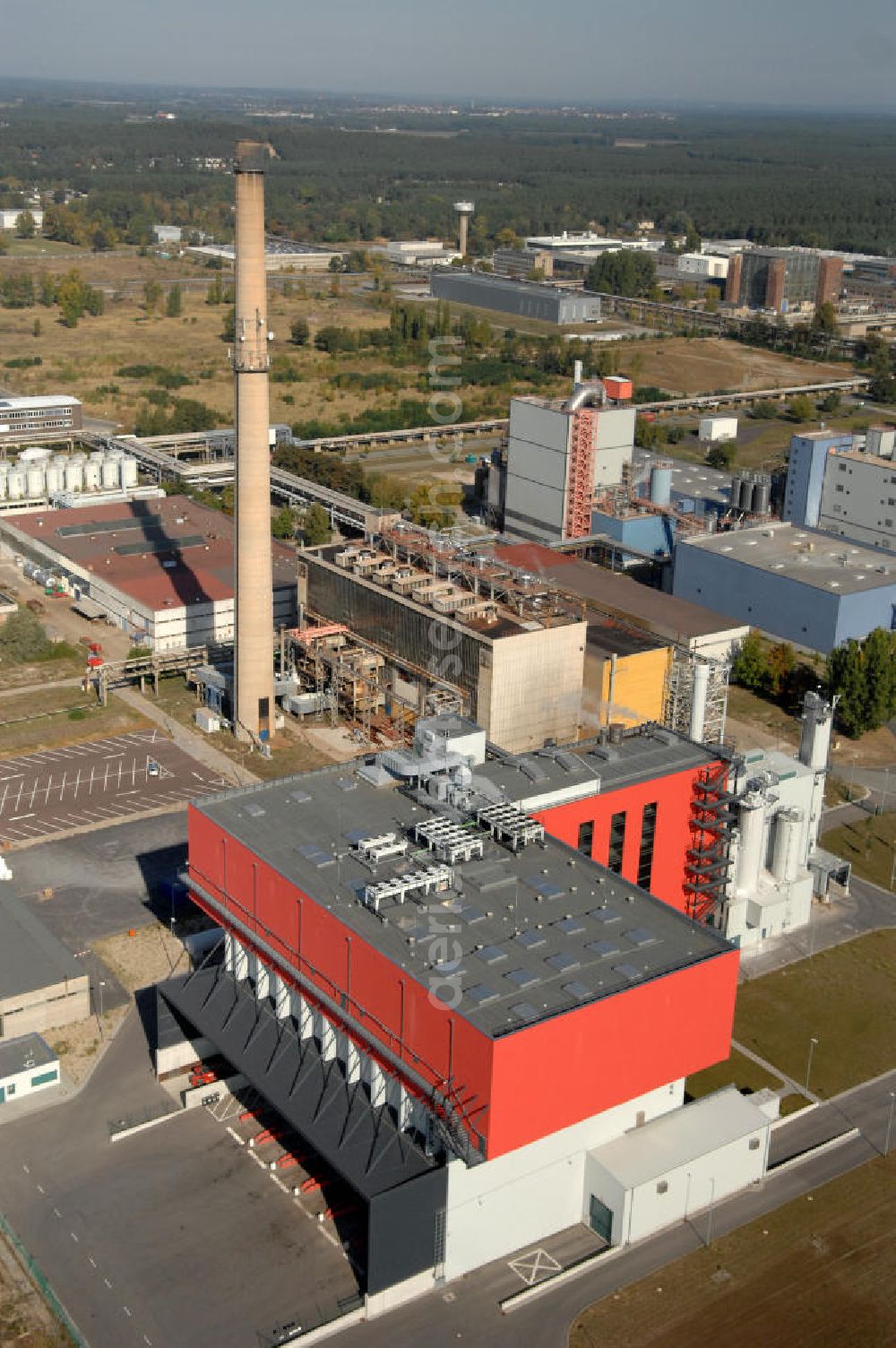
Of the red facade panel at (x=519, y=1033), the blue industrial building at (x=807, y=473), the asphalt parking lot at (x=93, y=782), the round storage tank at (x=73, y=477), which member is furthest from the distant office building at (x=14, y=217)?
the red facade panel at (x=519, y=1033)

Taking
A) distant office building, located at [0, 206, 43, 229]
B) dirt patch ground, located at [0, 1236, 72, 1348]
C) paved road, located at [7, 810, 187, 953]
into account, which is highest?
distant office building, located at [0, 206, 43, 229]

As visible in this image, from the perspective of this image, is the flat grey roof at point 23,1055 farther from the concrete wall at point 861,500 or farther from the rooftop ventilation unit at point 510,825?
the concrete wall at point 861,500

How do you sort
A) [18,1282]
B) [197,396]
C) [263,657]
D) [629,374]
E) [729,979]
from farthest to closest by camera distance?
[629,374]
[197,396]
[263,657]
[729,979]
[18,1282]

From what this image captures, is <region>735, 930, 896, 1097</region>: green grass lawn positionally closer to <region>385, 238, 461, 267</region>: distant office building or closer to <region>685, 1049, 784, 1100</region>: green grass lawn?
<region>685, 1049, 784, 1100</region>: green grass lawn

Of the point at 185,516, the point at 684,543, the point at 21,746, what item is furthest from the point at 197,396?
the point at 21,746

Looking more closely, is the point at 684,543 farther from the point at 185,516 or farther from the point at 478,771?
the point at 478,771

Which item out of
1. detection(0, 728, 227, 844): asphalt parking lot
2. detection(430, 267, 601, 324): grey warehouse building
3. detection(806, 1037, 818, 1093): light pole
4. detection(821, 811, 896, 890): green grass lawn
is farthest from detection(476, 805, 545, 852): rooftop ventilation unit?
detection(430, 267, 601, 324): grey warehouse building
